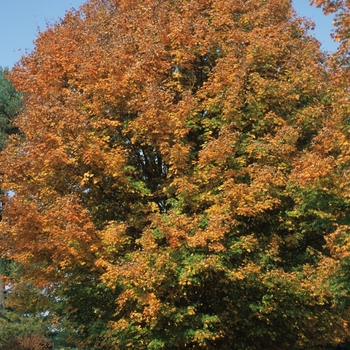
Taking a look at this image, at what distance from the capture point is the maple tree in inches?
408

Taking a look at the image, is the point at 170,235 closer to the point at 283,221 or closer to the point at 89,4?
the point at 283,221

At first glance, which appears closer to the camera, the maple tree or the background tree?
the maple tree

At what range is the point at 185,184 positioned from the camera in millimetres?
10695

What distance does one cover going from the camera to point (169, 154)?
37.9ft

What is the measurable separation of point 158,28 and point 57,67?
303 cm

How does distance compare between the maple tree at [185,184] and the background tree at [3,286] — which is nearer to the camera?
the maple tree at [185,184]

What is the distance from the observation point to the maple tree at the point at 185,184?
1035cm

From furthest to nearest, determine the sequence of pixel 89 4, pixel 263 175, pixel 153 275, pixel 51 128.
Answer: pixel 89 4 → pixel 51 128 → pixel 263 175 → pixel 153 275

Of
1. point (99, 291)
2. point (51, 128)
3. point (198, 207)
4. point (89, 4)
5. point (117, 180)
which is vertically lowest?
point (99, 291)

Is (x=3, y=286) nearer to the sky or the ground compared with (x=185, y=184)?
nearer to the sky

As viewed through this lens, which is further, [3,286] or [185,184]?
[3,286]

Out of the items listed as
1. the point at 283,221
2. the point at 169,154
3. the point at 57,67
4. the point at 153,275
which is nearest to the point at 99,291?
the point at 153,275

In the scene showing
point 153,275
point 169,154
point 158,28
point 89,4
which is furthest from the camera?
point 89,4

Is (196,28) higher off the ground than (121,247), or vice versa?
(196,28)
